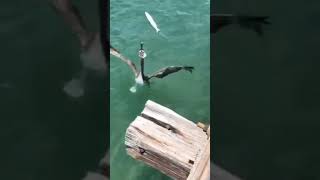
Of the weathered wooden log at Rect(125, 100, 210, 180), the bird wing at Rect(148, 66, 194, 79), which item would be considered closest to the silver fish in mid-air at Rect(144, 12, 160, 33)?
the bird wing at Rect(148, 66, 194, 79)

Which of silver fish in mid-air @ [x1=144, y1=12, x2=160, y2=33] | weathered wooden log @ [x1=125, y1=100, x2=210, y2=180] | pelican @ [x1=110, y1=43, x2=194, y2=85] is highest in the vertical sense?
silver fish in mid-air @ [x1=144, y1=12, x2=160, y2=33]

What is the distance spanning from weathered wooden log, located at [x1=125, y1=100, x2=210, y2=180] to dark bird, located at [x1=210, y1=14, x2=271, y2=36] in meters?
0.40

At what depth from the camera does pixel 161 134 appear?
2.15 m

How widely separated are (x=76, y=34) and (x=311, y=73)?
3.08ft

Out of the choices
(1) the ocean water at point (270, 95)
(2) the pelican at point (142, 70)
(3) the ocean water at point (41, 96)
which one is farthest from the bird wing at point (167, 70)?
(3) the ocean water at point (41, 96)

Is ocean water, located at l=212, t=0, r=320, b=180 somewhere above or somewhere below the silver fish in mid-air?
below

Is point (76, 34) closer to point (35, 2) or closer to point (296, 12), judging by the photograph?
point (35, 2)

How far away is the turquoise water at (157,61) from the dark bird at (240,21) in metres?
0.04

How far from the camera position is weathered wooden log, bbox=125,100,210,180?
213cm

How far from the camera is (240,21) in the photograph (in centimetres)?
215

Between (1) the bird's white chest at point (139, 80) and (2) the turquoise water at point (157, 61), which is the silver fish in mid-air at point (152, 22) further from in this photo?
(1) the bird's white chest at point (139, 80)

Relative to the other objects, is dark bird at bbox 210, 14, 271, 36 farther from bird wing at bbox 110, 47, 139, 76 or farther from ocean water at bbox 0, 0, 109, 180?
ocean water at bbox 0, 0, 109, 180

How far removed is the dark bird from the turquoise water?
0.04 m

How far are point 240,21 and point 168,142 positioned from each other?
0.56 metres
